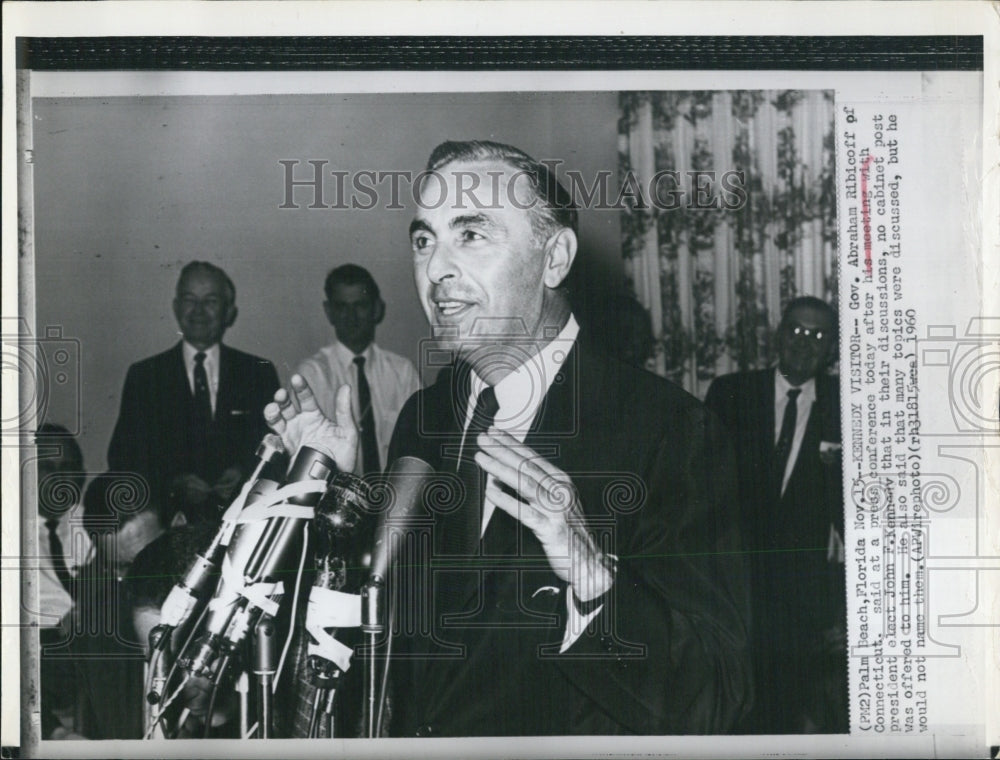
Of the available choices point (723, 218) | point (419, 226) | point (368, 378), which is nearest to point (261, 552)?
point (368, 378)

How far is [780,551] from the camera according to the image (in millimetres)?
1767

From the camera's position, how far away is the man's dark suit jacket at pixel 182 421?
1.77 m

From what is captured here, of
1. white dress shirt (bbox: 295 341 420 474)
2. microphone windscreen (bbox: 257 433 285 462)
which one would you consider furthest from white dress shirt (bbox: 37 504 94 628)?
white dress shirt (bbox: 295 341 420 474)

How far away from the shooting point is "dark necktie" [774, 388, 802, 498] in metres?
1.77

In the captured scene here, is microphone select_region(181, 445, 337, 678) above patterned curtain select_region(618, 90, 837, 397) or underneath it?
underneath

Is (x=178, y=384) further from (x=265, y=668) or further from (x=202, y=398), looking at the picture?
(x=265, y=668)

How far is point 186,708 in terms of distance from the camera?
1782mm

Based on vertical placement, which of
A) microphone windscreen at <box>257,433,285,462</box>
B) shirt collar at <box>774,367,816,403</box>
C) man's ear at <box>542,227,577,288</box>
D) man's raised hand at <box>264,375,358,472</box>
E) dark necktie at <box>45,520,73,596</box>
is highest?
man's ear at <box>542,227,577,288</box>

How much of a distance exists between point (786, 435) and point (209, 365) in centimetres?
121

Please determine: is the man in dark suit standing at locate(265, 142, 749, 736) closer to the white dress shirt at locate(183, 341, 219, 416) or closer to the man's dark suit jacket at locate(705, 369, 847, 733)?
the man's dark suit jacket at locate(705, 369, 847, 733)

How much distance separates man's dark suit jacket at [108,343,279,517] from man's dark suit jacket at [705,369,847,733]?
3.11 ft

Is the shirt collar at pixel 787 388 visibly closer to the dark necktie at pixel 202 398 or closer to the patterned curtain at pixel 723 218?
the patterned curtain at pixel 723 218

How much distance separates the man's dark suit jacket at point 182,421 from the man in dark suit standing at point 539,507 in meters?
0.08

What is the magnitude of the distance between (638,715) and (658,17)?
4.75 ft
